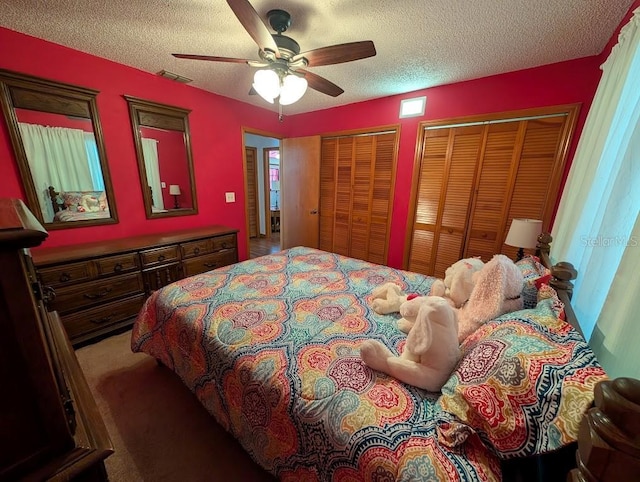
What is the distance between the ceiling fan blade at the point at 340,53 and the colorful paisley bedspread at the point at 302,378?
150cm

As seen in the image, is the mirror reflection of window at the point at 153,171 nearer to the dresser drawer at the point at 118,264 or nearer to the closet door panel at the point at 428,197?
the dresser drawer at the point at 118,264

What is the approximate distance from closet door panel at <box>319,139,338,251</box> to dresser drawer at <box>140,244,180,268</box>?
2070mm

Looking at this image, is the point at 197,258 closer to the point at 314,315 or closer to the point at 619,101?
the point at 314,315

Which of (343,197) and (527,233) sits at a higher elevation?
(343,197)

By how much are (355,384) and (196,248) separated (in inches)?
89.8

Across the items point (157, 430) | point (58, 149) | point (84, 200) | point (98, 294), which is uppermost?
point (58, 149)

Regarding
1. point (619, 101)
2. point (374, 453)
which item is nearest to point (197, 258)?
point (374, 453)

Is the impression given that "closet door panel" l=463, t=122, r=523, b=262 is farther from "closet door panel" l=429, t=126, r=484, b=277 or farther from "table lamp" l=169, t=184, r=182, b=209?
"table lamp" l=169, t=184, r=182, b=209

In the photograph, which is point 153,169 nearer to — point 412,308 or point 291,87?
point 291,87

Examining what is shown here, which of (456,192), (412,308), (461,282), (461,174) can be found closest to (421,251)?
(456,192)

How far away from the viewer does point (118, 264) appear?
210cm

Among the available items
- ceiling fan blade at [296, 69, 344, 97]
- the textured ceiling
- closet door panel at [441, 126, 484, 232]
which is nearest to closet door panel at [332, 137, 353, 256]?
the textured ceiling

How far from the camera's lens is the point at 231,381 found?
1.13 metres

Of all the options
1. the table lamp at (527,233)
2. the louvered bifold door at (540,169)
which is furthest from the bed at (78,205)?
the louvered bifold door at (540,169)
